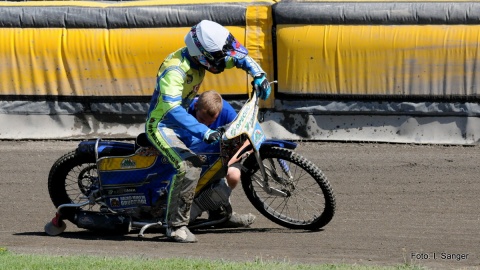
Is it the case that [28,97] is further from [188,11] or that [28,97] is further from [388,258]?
[388,258]

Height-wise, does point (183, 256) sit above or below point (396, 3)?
below

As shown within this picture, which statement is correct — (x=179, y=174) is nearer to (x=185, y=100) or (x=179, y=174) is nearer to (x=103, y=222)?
(x=185, y=100)

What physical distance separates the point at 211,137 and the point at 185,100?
654 mm

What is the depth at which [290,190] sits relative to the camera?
8.16m

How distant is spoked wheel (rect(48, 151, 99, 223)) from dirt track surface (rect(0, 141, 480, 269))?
0.33 m

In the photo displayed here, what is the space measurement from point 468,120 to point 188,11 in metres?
3.69

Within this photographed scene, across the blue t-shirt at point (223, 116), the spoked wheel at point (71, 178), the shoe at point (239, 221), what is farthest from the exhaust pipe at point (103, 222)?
the blue t-shirt at point (223, 116)

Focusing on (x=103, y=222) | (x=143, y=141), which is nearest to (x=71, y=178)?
(x=103, y=222)

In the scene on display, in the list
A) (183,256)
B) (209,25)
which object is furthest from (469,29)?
(183,256)

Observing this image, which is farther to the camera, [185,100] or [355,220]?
[355,220]

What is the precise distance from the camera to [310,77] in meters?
11.9

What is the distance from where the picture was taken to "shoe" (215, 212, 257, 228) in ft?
28.0

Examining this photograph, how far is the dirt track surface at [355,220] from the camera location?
299 inches

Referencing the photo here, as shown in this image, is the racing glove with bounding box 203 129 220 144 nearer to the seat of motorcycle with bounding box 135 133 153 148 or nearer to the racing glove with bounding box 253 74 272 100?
the racing glove with bounding box 253 74 272 100
